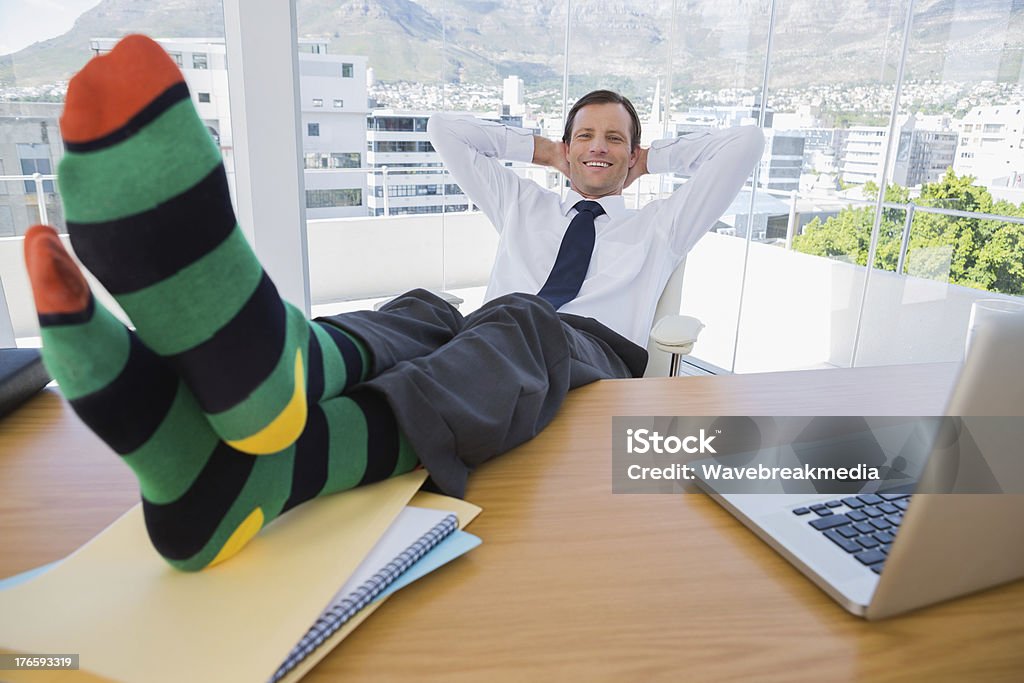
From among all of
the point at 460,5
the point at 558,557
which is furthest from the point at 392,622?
the point at 460,5

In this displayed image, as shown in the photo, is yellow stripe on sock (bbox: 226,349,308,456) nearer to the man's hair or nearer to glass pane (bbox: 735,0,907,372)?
the man's hair

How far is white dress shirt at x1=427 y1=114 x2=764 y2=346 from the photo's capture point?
1881 mm

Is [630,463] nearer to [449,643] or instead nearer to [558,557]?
[558,557]

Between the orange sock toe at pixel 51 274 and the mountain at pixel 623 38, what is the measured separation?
9.13ft

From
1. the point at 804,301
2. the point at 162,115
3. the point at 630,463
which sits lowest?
the point at 804,301

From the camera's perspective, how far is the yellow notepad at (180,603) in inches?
16.7

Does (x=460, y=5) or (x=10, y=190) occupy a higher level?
(x=460, y=5)

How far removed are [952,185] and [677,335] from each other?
2506 millimetres

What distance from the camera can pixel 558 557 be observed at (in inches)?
22.7

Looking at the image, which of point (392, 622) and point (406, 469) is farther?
point (406, 469)

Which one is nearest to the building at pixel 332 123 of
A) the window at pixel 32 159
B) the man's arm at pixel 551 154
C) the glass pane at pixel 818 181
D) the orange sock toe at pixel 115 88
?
the window at pixel 32 159

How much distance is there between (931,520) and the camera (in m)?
0.44

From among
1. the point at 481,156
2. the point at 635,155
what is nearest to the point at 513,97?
the point at 481,156

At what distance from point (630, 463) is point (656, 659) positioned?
1.03 feet
